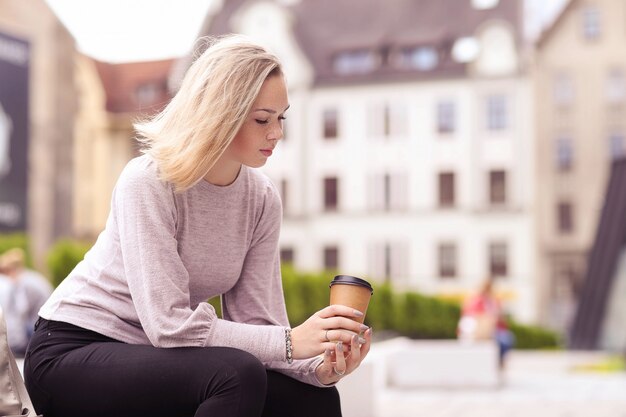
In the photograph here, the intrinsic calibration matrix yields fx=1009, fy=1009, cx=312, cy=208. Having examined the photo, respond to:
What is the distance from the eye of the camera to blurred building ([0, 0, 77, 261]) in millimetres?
24484

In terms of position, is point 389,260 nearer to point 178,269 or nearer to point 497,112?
point 497,112

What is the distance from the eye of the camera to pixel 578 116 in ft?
131

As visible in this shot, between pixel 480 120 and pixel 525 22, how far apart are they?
14.4 ft

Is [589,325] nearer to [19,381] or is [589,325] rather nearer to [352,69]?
[352,69]

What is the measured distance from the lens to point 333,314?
7.53 ft

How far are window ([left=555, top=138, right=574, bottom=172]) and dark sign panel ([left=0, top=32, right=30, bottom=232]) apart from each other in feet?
73.7

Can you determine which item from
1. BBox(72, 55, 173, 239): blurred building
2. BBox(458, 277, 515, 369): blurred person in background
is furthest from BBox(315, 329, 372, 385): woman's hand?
BBox(72, 55, 173, 239): blurred building

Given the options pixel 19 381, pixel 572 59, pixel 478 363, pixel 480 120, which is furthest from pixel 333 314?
pixel 572 59

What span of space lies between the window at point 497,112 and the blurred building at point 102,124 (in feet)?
40.8

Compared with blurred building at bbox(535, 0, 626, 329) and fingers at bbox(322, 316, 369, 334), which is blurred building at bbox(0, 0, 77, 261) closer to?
blurred building at bbox(535, 0, 626, 329)

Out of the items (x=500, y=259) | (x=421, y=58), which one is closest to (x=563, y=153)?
(x=500, y=259)

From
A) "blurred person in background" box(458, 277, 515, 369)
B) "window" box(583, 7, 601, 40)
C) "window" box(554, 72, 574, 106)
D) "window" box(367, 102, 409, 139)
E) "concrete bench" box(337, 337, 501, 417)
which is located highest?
"window" box(583, 7, 601, 40)

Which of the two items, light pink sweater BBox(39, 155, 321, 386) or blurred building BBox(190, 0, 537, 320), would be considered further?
blurred building BBox(190, 0, 537, 320)

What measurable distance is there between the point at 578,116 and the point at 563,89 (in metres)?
1.23
